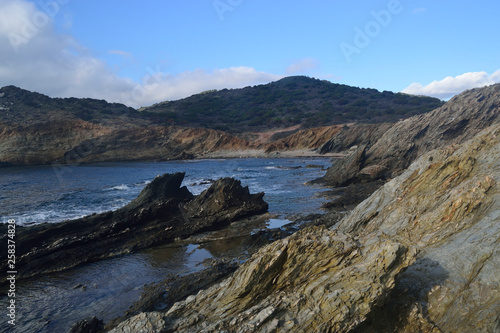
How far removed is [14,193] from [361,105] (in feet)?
280

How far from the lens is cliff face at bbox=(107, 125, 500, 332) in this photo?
179 inches

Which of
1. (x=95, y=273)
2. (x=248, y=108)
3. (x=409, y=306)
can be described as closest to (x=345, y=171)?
(x=95, y=273)

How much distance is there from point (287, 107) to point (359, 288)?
99.8 meters

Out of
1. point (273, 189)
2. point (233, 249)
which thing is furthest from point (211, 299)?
point (273, 189)

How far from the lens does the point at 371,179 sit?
24672 millimetres

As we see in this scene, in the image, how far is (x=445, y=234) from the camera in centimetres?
634

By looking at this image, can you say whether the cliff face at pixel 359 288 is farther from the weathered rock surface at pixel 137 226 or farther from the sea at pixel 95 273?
the weathered rock surface at pixel 137 226

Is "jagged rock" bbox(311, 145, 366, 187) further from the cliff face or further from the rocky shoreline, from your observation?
the cliff face

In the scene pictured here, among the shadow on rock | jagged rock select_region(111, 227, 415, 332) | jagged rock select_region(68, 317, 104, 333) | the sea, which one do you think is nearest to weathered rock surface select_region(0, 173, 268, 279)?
the sea

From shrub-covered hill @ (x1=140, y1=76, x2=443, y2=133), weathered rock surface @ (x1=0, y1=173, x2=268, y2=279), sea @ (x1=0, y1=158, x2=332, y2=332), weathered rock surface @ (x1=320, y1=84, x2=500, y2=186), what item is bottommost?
sea @ (x1=0, y1=158, x2=332, y2=332)

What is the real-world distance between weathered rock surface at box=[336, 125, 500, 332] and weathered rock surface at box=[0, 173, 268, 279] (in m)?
7.21

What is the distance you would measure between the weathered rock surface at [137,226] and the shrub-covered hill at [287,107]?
61.4 metres

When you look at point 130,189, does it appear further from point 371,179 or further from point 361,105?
point 361,105

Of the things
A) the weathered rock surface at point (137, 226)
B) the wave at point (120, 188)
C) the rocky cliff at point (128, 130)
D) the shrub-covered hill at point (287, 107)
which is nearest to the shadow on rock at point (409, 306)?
the weathered rock surface at point (137, 226)
